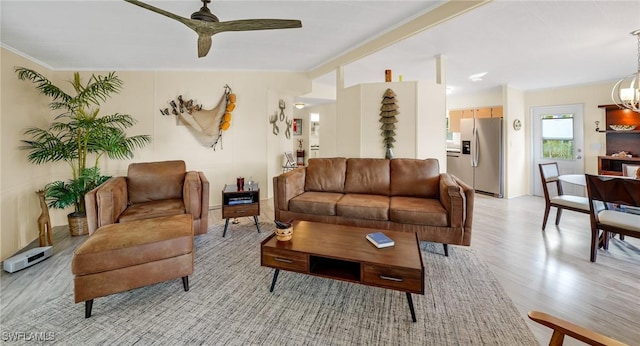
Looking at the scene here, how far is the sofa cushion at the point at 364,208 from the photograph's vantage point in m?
2.90

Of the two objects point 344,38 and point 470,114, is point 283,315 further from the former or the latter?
point 470,114

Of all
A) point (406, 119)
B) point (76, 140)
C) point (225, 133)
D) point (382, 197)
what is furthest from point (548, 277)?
point (76, 140)

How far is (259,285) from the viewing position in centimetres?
224

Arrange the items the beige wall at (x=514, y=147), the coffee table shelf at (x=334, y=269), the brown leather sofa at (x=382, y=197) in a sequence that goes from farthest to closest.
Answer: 1. the beige wall at (x=514, y=147)
2. the brown leather sofa at (x=382, y=197)
3. the coffee table shelf at (x=334, y=269)

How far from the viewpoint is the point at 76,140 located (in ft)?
12.3

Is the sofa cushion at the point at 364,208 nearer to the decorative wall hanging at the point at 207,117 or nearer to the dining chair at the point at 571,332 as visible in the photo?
the dining chair at the point at 571,332

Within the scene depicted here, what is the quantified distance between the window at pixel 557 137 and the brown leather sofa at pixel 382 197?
417cm

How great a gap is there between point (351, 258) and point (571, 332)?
1128 mm

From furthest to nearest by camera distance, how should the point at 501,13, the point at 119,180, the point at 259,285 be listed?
the point at 119,180 < the point at 501,13 < the point at 259,285

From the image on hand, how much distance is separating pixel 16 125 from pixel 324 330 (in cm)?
426

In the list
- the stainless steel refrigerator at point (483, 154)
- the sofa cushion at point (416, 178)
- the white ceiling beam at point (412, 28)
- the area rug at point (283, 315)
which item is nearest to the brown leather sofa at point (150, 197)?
the area rug at point (283, 315)

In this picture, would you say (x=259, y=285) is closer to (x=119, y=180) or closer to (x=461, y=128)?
(x=119, y=180)

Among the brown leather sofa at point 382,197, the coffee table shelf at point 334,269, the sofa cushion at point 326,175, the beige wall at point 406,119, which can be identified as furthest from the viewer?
the beige wall at point 406,119

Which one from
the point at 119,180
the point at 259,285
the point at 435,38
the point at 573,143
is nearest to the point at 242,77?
the point at 119,180
